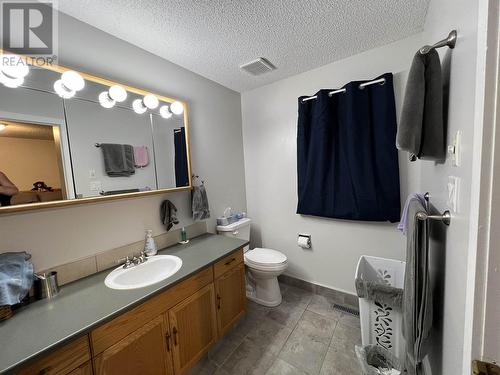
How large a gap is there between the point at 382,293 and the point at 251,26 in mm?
1998

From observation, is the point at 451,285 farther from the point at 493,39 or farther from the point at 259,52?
the point at 259,52

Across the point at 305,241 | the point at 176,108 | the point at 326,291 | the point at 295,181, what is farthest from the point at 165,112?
the point at 326,291

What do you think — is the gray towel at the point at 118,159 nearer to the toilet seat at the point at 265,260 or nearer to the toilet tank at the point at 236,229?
the toilet tank at the point at 236,229

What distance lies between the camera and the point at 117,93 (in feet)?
4.67

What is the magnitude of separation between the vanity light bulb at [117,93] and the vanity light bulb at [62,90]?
21 cm

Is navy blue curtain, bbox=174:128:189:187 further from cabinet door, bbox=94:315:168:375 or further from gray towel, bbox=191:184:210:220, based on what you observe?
cabinet door, bbox=94:315:168:375

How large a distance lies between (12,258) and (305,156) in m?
2.18

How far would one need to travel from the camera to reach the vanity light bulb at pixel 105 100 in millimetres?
1396

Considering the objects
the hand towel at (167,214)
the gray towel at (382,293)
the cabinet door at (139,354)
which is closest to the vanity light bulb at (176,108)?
the hand towel at (167,214)

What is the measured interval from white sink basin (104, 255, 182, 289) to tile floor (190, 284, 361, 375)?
2.35 ft

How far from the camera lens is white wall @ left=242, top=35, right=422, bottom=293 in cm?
178

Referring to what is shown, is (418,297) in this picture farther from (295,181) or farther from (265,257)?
(295,181)

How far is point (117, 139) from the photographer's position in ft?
4.85

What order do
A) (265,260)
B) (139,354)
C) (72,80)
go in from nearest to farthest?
(139,354), (72,80), (265,260)
